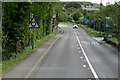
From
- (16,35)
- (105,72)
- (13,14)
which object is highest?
(13,14)

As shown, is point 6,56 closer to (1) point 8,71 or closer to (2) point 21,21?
(2) point 21,21

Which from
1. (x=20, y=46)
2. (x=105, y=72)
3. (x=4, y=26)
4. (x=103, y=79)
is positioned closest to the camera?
(x=103, y=79)

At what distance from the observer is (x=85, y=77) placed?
12148 millimetres

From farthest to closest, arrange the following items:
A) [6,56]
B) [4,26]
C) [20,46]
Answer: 1. [20,46]
2. [4,26]
3. [6,56]

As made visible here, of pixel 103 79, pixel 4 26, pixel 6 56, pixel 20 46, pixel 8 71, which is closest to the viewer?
pixel 103 79

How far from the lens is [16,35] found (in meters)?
19.1

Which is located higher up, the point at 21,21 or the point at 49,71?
the point at 21,21

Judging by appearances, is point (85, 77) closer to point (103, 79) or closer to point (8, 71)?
point (103, 79)

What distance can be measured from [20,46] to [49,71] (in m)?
8.37

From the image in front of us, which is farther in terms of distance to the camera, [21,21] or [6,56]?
[21,21]

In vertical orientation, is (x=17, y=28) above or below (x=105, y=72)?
above

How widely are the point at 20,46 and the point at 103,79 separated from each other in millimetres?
11006

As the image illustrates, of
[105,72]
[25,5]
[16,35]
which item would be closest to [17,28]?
[16,35]

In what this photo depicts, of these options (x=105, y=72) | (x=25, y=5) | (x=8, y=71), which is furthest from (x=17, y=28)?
(x=105, y=72)
